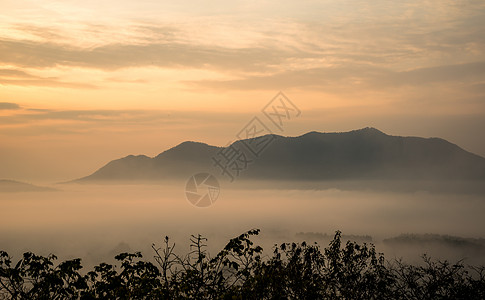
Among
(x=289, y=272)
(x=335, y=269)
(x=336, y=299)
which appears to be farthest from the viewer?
(x=335, y=269)

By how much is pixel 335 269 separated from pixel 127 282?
1237 cm

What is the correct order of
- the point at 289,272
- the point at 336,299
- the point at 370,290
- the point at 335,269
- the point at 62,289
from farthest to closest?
1. the point at 335,269
2. the point at 370,290
3. the point at 289,272
4. the point at 336,299
5. the point at 62,289

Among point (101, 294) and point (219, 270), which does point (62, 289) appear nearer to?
point (101, 294)

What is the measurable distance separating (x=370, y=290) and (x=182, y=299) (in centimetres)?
1054

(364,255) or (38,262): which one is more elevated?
(38,262)

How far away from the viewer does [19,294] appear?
16594 mm

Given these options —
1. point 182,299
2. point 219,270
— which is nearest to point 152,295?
point 182,299

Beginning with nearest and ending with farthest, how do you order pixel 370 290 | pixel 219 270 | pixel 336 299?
pixel 219 270, pixel 336 299, pixel 370 290

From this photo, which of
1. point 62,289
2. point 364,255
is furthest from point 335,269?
point 62,289

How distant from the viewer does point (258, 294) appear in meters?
16.7

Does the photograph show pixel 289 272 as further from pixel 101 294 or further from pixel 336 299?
pixel 101 294

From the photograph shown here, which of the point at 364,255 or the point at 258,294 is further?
the point at 364,255

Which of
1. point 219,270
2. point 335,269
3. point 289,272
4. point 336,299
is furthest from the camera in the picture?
point 335,269

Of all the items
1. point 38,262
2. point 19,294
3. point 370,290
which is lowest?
point 370,290
